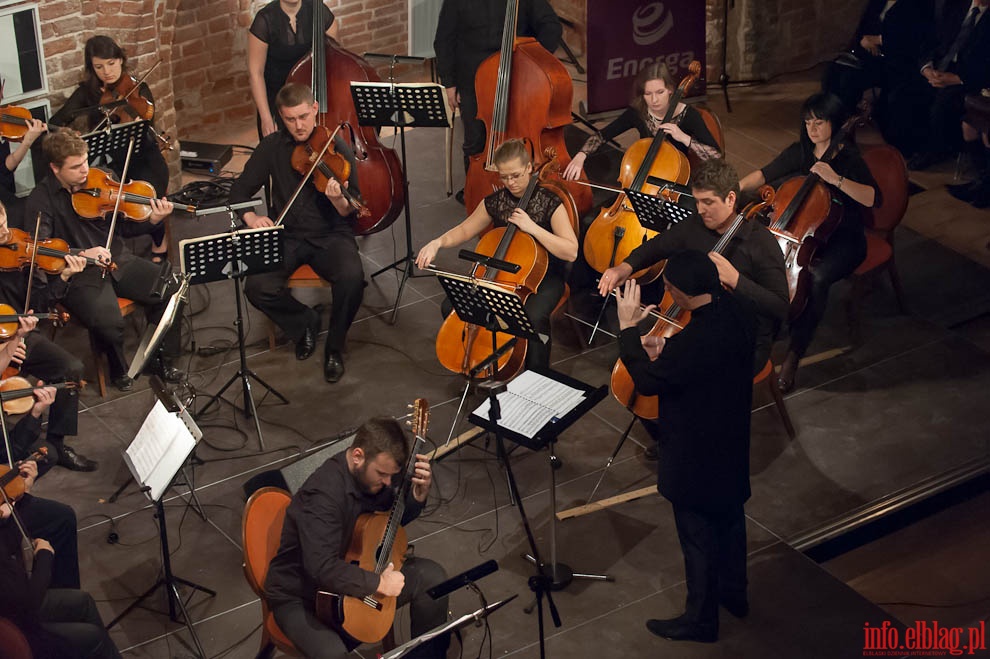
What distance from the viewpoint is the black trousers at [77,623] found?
13.4 feet

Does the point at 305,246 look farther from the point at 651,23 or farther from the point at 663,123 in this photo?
the point at 651,23

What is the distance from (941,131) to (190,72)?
17.3 ft

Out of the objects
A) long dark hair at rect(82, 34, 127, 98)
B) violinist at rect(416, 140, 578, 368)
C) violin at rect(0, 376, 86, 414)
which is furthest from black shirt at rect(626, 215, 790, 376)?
long dark hair at rect(82, 34, 127, 98)

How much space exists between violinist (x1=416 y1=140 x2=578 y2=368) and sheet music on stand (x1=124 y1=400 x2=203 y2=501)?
5.01 feet

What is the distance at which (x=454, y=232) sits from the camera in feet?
19.9

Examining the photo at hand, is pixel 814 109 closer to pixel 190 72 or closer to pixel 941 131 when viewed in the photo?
pixel 941 131

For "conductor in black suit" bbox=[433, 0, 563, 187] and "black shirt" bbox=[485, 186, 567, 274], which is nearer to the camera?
"black shirt" bbox=[485, 186, 567, 274]

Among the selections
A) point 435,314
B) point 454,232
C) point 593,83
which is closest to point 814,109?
point 454,232

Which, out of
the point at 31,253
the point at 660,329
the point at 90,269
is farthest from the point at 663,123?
the point at 31,253

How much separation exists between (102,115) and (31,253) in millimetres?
1242

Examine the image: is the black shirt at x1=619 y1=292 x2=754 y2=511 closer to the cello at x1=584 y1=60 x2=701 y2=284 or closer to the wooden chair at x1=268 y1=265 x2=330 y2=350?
the cello at x1=584 y1=60 x2=701 y2=284

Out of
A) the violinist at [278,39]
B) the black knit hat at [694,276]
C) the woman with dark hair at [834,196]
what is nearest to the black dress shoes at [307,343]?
the violinist at [278,39]

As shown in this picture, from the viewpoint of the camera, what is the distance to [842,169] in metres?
6.01

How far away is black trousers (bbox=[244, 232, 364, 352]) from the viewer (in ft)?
20.5
